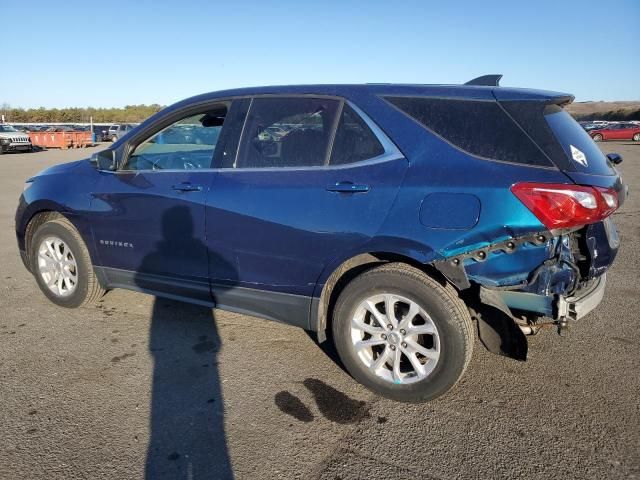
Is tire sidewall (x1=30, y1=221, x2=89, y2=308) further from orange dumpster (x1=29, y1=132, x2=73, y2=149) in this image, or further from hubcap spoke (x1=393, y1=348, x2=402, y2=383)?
orange dumpster (x1=29, y1=132, x2=73, y2=149)

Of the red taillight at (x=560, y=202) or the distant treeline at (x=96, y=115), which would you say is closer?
the red taillight at (x=560, y=202)

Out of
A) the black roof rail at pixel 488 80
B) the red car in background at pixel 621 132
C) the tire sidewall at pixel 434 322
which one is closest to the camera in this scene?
the tire sidewall at pixel 434 322

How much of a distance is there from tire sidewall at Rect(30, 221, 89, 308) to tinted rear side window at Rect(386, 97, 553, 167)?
2920 mm

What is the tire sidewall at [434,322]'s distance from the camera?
2.63 metres

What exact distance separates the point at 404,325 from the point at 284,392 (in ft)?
2.78

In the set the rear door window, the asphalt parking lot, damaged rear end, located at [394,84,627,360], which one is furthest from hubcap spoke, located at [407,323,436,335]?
the rear door window

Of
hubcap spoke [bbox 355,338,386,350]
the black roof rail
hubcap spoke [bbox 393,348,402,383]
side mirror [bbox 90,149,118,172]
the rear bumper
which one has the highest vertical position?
the black roof rail

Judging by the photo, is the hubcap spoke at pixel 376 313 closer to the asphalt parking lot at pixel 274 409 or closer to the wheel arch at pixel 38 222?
the asphalt parking lot at pixel 274 409

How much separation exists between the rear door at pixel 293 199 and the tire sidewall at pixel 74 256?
1.41 m

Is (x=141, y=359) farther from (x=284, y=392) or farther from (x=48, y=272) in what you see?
(x=48, y=272)

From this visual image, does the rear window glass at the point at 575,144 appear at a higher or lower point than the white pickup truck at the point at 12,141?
lower

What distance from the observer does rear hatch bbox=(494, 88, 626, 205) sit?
8.16 ft

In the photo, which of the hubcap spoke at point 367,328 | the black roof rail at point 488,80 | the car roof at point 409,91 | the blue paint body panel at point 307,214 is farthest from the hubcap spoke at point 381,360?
the black roof rail at point 488,80

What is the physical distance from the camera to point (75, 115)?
79.6m
